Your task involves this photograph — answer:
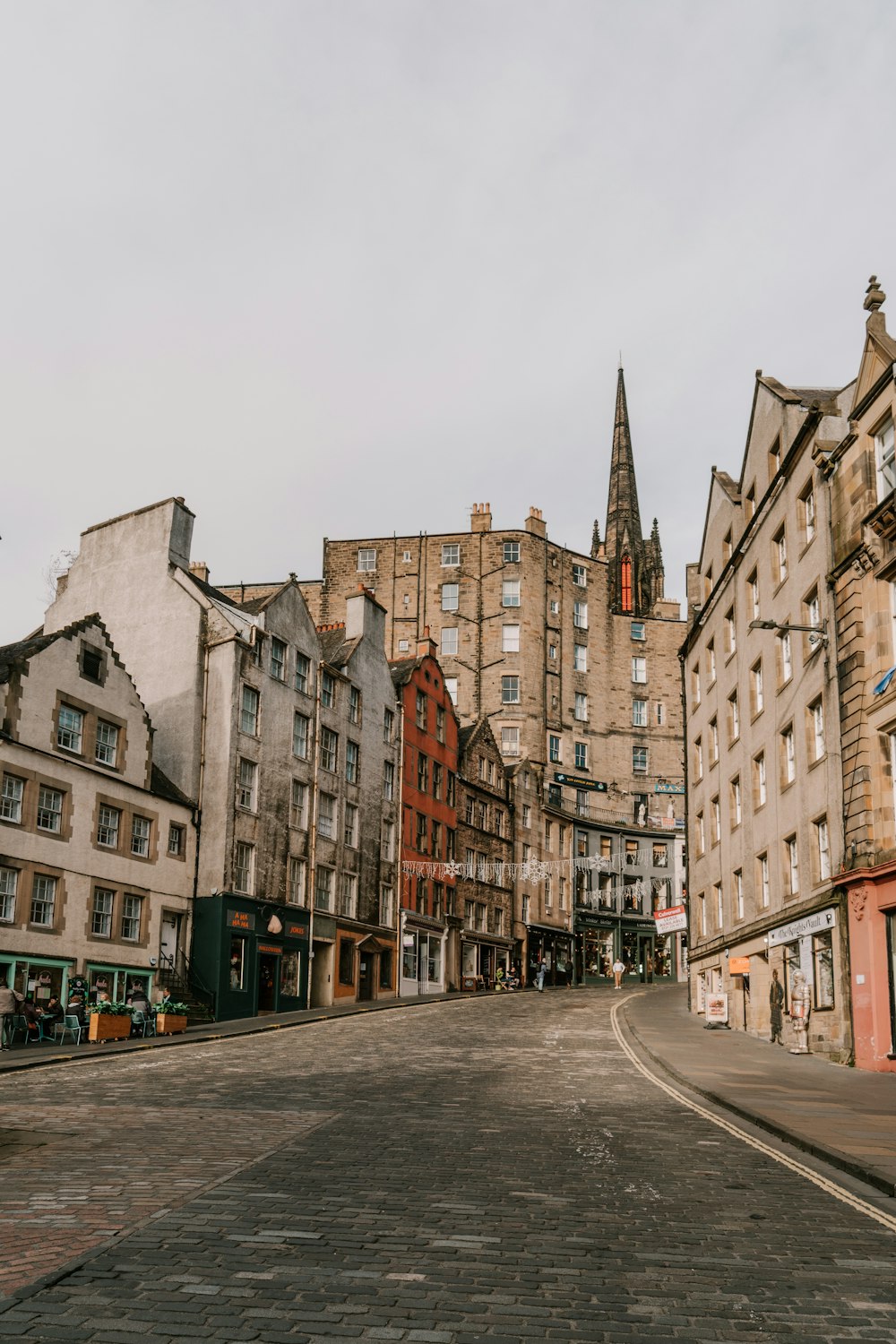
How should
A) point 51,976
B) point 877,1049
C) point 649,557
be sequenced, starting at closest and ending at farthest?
point 877,1049 < point 51,976 < point 649,557

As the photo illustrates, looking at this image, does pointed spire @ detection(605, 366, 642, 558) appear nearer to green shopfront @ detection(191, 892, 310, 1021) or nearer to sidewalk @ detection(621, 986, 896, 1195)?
green shopfront @ detection(191, 892, 310, 1021)

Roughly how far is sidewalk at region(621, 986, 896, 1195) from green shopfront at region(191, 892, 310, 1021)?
45.3 ft

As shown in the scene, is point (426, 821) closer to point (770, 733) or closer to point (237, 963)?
point (237, 963)

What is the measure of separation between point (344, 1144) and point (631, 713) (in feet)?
245

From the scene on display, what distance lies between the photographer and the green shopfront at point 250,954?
130ft

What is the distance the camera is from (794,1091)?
61.2 ft

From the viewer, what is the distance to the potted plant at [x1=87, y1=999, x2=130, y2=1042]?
95.5ft

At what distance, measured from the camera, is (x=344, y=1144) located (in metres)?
12.3

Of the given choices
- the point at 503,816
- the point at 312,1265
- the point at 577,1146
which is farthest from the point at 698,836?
the point at 312,1265

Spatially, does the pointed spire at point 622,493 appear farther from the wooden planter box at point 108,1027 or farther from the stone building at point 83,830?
the wooden planter box at point 108,1027

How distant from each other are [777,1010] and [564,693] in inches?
2072

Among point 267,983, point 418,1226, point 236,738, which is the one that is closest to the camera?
point 418,1226

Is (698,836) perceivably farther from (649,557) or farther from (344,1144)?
(649,557)

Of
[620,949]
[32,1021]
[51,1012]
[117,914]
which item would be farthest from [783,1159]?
[620,949]
